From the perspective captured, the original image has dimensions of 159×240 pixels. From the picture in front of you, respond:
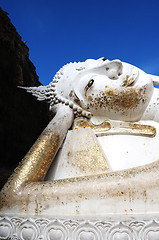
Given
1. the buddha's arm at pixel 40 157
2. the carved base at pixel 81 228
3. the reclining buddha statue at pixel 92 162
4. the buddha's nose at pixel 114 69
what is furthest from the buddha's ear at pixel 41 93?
the carved base at pixel 81 228

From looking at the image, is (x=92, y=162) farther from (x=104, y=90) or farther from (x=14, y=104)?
(x=14, y=104)

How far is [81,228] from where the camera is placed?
2.96 feet

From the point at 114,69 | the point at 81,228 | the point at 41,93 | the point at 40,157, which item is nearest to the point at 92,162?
the point at 40,157

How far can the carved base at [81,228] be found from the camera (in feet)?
2.77

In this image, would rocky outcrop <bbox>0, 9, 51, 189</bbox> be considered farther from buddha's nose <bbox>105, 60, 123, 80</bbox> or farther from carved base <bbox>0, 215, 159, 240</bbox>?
carved base <bbox>0, 215, 159, 240</bbox>

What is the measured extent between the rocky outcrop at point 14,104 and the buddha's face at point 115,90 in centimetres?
169

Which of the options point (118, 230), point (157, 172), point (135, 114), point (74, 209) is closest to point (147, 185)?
point (157, 172)

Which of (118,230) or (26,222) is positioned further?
(26,222)

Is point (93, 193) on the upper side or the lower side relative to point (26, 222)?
upper

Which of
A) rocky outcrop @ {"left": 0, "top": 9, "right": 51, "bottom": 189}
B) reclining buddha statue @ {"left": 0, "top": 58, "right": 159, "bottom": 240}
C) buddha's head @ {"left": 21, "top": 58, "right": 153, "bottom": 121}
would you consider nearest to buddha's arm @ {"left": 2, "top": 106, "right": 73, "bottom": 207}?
reclining buddha statue @ {"left": 0, "top": 58, "right": 159, "bottom": 240}

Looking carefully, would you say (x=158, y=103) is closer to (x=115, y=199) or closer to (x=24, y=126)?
(x=115, y=199)

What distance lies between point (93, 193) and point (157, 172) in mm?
346

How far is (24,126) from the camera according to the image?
159 inches

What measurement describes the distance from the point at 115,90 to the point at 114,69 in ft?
0.78
